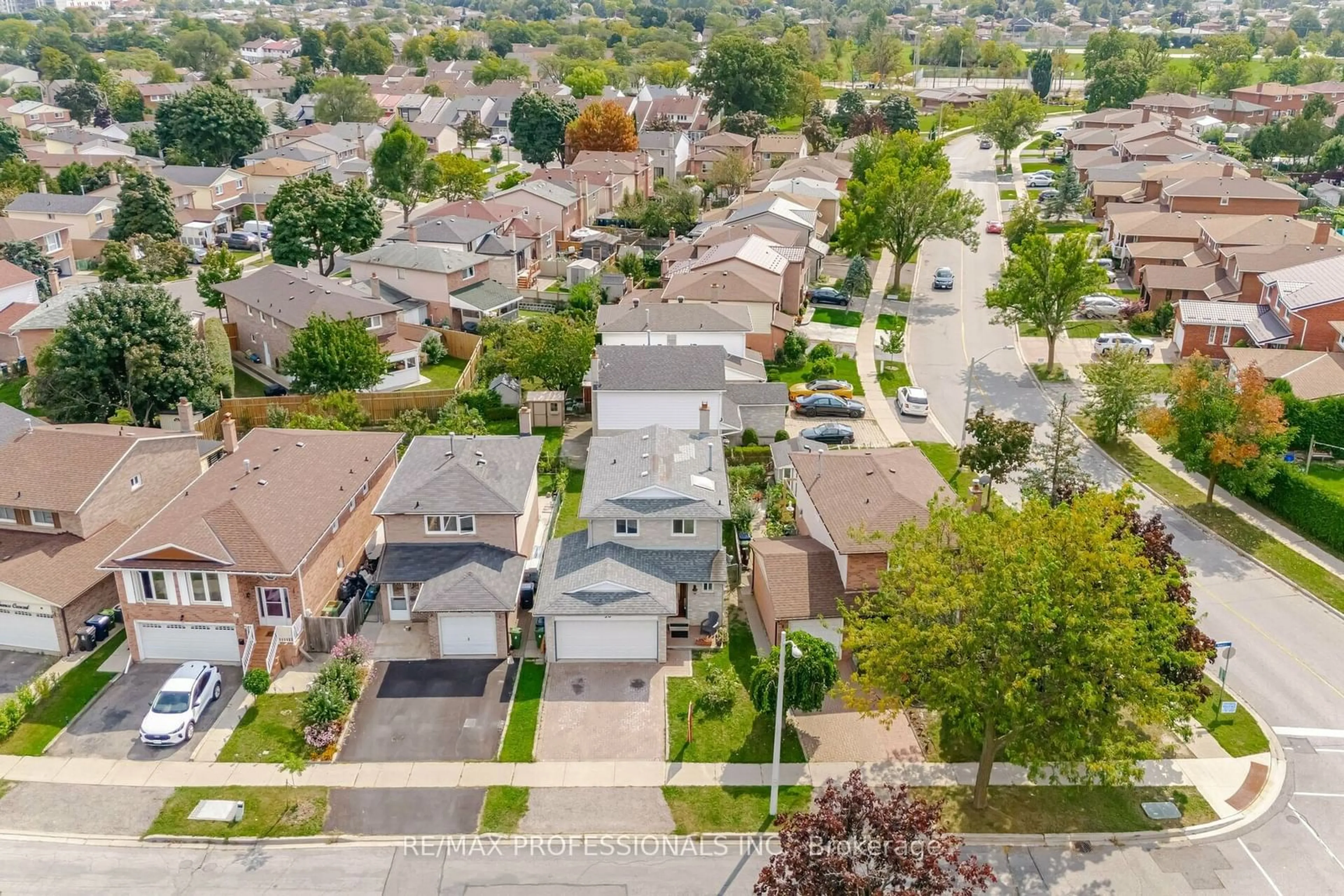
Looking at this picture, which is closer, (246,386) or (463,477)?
(463,477)

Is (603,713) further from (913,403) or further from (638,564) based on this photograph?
(913,403)

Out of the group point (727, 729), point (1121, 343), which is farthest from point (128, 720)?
point (1121, 343)

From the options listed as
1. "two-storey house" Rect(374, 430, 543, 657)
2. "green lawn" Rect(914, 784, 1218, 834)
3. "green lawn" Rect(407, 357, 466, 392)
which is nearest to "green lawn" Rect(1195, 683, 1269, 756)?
"green lawn" Rect(914, 784, 1218, 834)

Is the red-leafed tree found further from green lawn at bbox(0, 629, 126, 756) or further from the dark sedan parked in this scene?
the dark sedan parked

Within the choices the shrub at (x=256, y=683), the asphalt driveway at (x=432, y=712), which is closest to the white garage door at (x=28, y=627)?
the shrub at (x=256, y=683)

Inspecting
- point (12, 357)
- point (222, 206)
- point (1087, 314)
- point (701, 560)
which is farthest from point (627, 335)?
point (222, 206)

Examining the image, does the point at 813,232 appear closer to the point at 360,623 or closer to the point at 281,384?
the point at 281,384
